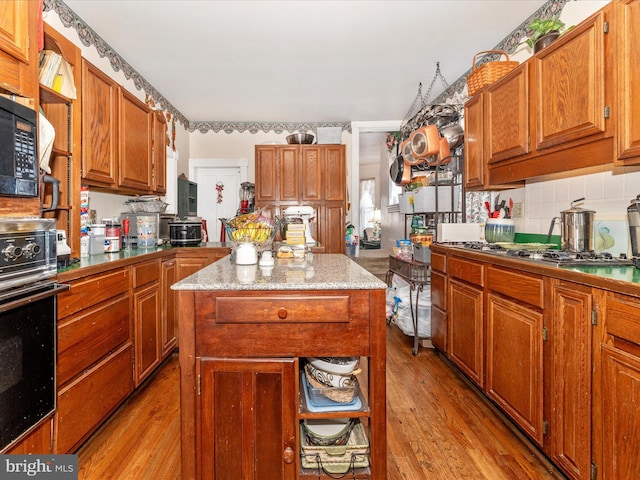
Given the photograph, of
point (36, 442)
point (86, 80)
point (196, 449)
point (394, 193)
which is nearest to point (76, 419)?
point (36, 442)

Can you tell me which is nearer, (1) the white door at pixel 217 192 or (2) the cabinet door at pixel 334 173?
(2) the cabinet door at pixel 334 173

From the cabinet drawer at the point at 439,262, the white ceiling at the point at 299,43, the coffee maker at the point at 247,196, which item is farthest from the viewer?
the coffee maker at the point at 247,196

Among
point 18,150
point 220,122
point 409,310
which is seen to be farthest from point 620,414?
point 220,122

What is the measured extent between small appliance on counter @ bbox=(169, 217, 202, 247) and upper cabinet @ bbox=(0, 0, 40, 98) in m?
1.75

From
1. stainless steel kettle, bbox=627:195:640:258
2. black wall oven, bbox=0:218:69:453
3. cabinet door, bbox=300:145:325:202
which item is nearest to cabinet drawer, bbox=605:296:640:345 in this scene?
stainless steel kettle, bbox=627:195:640:258

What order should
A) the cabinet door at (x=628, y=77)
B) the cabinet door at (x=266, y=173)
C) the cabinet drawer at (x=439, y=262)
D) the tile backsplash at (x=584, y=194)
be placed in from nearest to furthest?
the cabinet door at (x=628, y=77)
the tile backsplash at (x=584, y=194)
the cabinet drawer at (x=439, y=262)
the cabinet door at (x=266, y=173)

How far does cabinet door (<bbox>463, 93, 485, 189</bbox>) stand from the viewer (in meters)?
2.53

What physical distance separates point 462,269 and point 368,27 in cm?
190

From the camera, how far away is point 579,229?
1.83 metres

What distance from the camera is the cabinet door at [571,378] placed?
131 centimetres

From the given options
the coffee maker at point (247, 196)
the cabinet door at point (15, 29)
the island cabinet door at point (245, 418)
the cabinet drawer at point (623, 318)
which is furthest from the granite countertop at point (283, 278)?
the coffee maker at point (247, 196)

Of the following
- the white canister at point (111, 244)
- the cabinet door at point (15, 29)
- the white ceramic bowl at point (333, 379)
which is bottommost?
the white ceramic bowl at point (333, 379)

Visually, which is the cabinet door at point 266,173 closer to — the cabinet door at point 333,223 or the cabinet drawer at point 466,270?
the cabinet door at point 333,223

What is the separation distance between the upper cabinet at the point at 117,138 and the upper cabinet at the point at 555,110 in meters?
2.50
